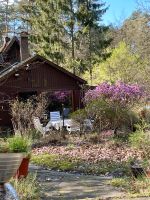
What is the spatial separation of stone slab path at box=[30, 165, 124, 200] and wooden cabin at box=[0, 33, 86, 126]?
48.2 feet

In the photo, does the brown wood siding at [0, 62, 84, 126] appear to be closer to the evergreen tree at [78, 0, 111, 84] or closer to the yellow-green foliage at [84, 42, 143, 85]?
the yellow-green foliage at [84, 42, 143, 85]

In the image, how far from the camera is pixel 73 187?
10102mm

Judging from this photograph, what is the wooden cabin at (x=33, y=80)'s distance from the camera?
27.4 meters

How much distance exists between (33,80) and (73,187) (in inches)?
764

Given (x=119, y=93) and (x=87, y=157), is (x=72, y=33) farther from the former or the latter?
(x=87, y=157)

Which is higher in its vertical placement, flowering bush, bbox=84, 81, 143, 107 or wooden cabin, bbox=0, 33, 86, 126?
wooden cabin, bbox=0, 33, 86, 126

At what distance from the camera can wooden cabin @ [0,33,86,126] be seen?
27.4 metres

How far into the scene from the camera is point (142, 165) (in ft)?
32.4

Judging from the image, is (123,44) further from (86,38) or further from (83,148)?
(83,148)

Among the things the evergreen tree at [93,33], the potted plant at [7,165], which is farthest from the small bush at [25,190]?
the evergreen tree at [93,33]

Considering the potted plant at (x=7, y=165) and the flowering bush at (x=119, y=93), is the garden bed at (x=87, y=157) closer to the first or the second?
the flowering bush at (x=119, y=93)

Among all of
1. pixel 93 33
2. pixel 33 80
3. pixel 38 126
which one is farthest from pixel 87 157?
pixel 93 33

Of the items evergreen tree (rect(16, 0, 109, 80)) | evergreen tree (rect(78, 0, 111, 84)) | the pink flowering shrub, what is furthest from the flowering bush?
evergreen tree (rect(78, 0, 111, 84))

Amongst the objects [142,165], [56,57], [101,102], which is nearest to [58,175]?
[142,165]
